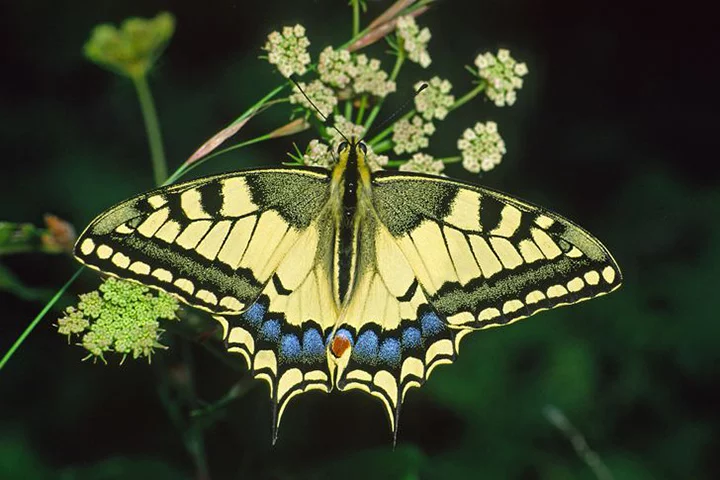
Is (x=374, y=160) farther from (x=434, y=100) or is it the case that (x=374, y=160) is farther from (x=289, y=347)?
(x=289, y=347)

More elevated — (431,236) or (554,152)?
(554,152)

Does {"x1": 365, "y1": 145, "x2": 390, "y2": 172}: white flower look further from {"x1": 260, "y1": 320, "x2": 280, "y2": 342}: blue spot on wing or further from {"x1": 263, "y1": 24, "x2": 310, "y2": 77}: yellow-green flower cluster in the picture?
{"x1": 260, "y1": 320, "x2": 280, "y2": 342}: blue spot on wing

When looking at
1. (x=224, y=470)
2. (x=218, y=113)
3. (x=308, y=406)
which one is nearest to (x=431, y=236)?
(x=308, y=406)

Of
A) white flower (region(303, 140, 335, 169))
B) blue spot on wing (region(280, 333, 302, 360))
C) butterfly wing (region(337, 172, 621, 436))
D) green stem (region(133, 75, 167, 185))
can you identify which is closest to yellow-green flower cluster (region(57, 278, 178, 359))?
blue spot on wing (region(280, 333, 302, 360))

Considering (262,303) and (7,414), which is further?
(7,414)

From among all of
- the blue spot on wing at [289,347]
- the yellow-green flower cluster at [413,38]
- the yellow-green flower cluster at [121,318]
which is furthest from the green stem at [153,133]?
the yellow-green flower cluster at [413,38]

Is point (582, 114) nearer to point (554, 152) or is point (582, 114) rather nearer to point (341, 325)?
point (554, 152)

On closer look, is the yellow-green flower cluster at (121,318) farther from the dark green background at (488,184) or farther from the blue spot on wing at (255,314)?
the dark green background at (488,184)
